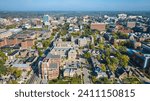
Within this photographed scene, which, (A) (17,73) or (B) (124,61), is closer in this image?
(A) (17,73)

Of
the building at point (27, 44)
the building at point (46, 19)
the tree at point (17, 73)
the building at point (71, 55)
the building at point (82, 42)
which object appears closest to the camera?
the tree at point (17, 73)

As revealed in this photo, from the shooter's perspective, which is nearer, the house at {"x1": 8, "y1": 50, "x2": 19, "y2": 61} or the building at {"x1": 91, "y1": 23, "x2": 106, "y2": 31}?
the house at {"x1": 8, "y1": 50, "x2": 19, "y2": 61}

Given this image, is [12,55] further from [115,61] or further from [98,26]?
[98,26]

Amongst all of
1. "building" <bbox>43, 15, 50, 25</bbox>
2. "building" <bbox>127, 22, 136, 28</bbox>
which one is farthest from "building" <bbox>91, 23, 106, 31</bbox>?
"building" <bbox>43, 15, 50, 25</bbox>

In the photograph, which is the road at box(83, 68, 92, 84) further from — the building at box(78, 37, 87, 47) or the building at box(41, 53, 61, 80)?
the building at box(78, 37, 87, 47)

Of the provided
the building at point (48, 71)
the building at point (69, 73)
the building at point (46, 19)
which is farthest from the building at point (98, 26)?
the building at point (48, 71)

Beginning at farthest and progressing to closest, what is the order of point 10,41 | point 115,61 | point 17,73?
point 10,41 < point 115,61 < point 17,73

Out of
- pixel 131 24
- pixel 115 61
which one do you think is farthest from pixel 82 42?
pixel 131 24

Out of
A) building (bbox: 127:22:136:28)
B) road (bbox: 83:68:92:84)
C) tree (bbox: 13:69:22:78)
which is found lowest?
road (bbox: 83:68:92:84)

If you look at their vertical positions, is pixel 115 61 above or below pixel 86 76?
above

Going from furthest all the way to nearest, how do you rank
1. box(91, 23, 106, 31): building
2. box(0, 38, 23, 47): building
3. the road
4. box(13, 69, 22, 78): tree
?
box(91, 23, 106, 31): building, box(0, 38, 23, 47): building, box(13, 69, 22, 78): tree, the road

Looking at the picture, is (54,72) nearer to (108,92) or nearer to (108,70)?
(108,70)

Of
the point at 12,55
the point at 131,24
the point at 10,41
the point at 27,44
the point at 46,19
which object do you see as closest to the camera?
the point at 12,55

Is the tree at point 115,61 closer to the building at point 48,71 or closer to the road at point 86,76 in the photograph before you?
the road at point 86,76
